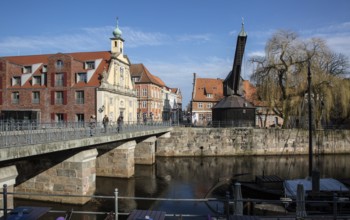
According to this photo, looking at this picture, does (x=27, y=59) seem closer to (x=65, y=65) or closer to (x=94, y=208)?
(x=65, y=65)

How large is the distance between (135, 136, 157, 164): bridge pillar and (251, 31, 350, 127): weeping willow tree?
1697 centimetres

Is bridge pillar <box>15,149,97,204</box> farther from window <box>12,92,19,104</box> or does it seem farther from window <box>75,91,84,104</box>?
window <box>12,92,19,104</box>

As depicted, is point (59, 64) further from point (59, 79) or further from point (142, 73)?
point (142, 73)

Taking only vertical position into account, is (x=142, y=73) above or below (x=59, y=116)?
above

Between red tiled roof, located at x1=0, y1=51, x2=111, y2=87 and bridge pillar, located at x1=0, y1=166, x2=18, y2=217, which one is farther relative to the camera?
red tiled roof, located at x1=0, y1=51, x2=111, y2=87

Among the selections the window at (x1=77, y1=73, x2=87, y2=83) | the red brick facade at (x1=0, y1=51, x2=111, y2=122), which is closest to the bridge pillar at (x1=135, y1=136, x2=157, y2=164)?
the red brick facade at (x1=0, y1=51, x2=111, y2=122)

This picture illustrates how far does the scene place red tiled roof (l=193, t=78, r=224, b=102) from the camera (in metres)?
65.2

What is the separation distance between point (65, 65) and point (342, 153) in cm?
3598

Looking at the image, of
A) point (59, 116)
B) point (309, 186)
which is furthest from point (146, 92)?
point (309, 186)

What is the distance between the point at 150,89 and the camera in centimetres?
6156

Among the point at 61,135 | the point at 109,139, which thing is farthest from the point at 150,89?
the point at 61,135

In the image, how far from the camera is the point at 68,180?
17734 millimetres

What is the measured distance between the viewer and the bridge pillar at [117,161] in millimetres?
25266

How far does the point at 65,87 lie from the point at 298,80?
92.5 ft
